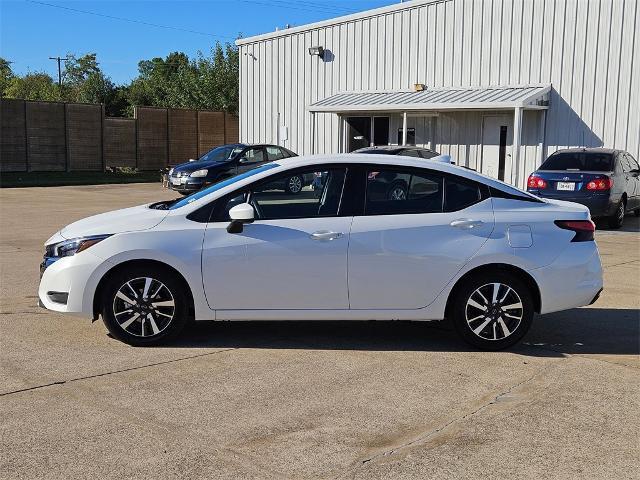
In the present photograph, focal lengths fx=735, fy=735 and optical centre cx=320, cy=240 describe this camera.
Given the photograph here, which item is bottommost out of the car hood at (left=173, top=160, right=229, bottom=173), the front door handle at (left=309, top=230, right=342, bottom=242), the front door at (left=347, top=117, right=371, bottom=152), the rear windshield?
the front door handle at (left=309, top=230, right=342, bottom=242)

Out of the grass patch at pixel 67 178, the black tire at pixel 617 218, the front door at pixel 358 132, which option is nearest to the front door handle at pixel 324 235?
the black tire at pixel 617 218

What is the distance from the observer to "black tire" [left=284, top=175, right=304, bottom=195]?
604 centimetres

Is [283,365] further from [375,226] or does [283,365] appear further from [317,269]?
[375,226]

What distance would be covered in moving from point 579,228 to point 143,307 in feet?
12.1

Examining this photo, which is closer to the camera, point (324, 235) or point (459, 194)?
point (324, 235)

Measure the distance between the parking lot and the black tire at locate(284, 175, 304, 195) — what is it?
1325mm

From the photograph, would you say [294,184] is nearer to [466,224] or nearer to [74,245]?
[466,224]

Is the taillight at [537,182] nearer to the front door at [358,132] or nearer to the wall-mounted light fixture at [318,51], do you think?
the front door at [358,132]

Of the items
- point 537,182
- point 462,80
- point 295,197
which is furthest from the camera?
point 462,80

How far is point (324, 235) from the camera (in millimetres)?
5910

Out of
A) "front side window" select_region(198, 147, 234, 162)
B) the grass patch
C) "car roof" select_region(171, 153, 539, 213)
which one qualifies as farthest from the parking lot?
the grass patch

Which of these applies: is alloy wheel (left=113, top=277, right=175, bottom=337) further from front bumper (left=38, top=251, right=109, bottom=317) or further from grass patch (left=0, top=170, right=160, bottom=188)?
grass patch (left=0, top=170, right=160, bottom=188)

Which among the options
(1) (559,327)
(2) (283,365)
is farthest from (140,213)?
(1) (559,327)

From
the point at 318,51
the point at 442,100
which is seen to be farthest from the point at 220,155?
the point at 442,100
